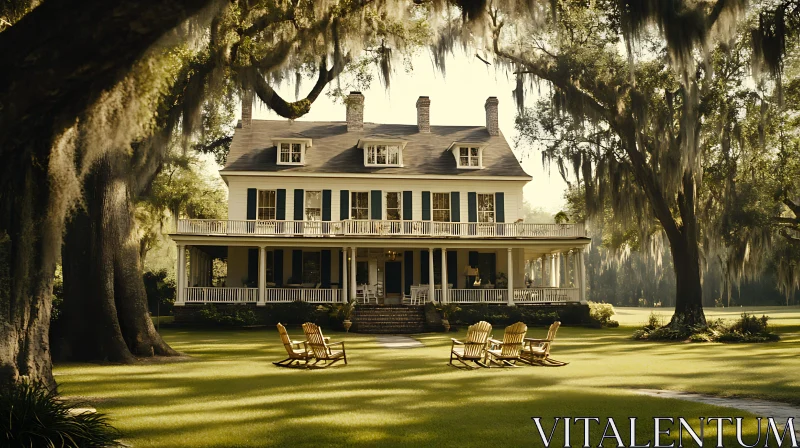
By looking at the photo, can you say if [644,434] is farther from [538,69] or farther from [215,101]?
[538,69]

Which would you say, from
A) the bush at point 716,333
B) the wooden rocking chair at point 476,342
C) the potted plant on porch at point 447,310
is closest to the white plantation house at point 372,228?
the potted plant on porch at point 447,310

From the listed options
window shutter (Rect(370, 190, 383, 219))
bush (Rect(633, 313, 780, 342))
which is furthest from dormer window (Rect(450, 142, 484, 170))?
bush (Rect(633, 313, 780, 342))

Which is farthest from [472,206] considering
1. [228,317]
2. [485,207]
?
[228,317]

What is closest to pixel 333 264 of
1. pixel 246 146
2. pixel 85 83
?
pixel 246 146

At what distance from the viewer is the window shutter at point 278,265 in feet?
86.9

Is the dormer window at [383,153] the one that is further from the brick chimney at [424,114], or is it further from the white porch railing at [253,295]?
the white porch railing at [253,295]

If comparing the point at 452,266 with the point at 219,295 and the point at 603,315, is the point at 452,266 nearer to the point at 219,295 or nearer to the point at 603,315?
the point at 603,315

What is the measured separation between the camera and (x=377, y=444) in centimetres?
572

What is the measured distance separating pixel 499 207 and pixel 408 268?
4573 millimetres

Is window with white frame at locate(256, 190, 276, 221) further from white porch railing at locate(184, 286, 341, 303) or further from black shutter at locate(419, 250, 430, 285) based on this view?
black shutter at locate(419, 250, 430, 285)

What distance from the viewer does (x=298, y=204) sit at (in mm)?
26844

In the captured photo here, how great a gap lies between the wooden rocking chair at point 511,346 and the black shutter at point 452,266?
15.3 meters

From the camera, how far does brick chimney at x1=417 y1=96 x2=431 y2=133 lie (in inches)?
1230

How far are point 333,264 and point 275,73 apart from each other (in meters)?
12.0
